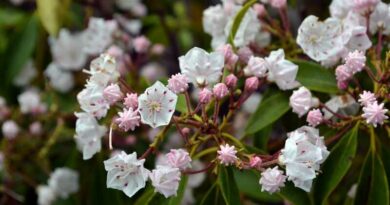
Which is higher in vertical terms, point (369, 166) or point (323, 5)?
point (323, 5)

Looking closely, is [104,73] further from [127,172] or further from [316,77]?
[316,77]

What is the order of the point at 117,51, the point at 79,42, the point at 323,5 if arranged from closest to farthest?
the point at 117,51, the point at 323,5, the point at 79,42

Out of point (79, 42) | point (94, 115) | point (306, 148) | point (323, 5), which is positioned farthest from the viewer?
point (79, 42)

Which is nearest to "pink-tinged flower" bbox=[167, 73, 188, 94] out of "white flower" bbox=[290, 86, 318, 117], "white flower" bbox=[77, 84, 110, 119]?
"white flower" bbox=[77, 84, 110, 119]

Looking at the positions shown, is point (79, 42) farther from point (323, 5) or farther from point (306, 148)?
point (306, 148)

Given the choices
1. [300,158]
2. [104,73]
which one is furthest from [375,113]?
[104,73]

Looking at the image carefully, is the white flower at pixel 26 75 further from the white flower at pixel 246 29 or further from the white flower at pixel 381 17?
the white flower at pixel 381 17

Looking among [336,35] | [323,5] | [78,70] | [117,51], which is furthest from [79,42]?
[336,35]

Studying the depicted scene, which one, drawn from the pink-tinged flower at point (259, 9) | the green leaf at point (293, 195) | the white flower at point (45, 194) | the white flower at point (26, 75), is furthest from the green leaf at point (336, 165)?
the white flower at point (26, 75)
